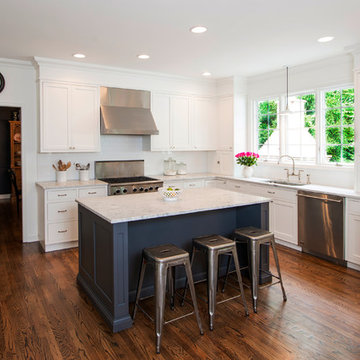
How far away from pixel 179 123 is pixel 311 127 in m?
2.19

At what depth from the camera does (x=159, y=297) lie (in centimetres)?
244

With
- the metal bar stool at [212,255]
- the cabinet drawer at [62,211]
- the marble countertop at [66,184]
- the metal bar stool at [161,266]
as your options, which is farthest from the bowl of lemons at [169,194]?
the cabinet drawer at [62,211]

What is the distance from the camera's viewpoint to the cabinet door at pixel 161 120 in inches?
224

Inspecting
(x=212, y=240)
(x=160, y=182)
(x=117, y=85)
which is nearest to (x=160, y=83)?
(x=117, y=85)

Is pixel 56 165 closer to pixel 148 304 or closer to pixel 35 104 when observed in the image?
pixel 35 104

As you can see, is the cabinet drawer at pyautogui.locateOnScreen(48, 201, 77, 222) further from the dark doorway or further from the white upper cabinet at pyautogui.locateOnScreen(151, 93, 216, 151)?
the dark doorway

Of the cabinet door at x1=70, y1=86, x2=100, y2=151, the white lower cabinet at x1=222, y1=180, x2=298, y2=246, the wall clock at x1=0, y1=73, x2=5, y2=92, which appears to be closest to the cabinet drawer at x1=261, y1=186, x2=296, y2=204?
the white lower cabinet at x1=222, y1=180, x2=298, y2=246

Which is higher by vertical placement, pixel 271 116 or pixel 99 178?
pixel 271 116

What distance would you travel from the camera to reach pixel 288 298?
10.4ft

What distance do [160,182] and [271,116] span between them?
89.7 inches

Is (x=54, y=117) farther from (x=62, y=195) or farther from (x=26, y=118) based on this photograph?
(x=62, y=195)

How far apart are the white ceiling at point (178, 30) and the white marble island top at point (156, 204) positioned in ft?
5.69

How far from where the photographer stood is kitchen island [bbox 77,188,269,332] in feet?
8.65

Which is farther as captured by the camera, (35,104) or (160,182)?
(160,182)
